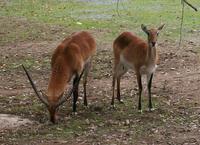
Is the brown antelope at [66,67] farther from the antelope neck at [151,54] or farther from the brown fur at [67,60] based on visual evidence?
the antelope neck at [151,54]

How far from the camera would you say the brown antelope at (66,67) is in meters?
8.04

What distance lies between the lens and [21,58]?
1296 cm

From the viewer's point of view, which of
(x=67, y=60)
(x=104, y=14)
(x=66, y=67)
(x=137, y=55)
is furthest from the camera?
(x=104, y=14)

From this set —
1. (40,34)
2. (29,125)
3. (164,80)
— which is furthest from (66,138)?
(40,34)

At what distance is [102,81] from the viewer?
36.0 feet

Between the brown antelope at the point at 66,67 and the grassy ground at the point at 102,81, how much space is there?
0.44 meters

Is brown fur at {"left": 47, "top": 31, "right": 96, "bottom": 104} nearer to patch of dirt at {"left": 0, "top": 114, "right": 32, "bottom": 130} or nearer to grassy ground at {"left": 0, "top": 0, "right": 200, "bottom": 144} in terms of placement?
grassy ground at {"left": 0, "top": 0, "right": 200, "bottom": 144}

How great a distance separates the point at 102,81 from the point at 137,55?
199cm

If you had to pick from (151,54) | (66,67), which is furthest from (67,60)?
(151,54)

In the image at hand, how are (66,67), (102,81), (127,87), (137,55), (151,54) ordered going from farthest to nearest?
(102,81)
(127,87)
(137,55)
(151,54)
(66,67)

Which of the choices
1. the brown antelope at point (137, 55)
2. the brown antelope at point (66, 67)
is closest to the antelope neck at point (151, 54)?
the brown antelope at point (137, 55)

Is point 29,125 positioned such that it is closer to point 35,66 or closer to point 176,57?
point 35,66

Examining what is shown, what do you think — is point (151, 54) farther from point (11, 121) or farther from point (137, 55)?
point (11, 121)

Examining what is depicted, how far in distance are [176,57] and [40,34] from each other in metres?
4.68
